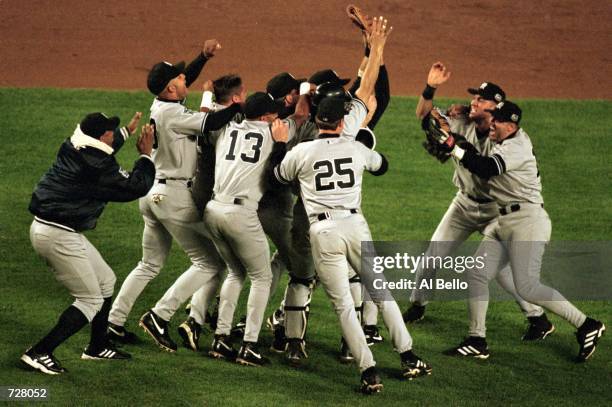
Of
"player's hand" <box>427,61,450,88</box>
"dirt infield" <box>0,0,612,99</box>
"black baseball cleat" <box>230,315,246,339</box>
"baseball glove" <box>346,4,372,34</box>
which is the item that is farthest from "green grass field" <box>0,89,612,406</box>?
"baseball glove" <box>346,4,372,34</box>

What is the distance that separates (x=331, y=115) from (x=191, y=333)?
1.95 m

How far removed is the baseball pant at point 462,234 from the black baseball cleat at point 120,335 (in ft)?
7.66

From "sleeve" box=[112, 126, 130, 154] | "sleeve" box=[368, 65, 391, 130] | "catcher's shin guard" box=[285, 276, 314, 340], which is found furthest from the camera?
"sleeve" box=[368, 65, 391, 130]

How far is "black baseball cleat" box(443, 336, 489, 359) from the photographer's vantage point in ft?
25.6

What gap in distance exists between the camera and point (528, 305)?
845cm

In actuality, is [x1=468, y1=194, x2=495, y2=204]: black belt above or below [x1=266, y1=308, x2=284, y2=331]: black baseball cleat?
above

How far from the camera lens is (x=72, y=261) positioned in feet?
23.1

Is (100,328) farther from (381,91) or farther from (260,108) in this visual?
(381,91)

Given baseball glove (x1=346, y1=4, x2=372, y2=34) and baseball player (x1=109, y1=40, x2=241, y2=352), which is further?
baseball glove (x1=346, y1=4, x2=372, y2=34)

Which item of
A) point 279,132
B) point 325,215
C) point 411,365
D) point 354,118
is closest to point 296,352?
point 411,365

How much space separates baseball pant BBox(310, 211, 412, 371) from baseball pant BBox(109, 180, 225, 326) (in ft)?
Answer: 3.60

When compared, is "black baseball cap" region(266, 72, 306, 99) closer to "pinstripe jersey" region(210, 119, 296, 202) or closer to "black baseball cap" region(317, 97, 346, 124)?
"pinstripe jersey" region(210, 119, 296, 202)

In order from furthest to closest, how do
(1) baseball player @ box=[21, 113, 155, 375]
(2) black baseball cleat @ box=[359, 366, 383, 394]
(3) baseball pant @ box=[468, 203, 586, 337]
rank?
(3) baseball pant @ box=[468, 203, 586, 337] → (1) baseball player @ box=[21, 113, 155, 375] → (2) black baseball cleat @ box=[359, 366, 383, 394]

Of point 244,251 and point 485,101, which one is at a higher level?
point 485,101
